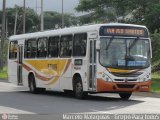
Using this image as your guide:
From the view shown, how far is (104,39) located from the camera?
21.6 meters

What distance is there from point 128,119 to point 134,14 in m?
24.5

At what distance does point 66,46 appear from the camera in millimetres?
23938

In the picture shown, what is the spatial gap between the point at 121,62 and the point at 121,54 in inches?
12.8

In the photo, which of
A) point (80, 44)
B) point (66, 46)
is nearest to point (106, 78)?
point (80, 44)

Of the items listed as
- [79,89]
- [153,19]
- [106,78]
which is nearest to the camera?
[106,78]

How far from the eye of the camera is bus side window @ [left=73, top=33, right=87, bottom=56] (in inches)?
882

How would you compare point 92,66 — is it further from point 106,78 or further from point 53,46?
point 53,46

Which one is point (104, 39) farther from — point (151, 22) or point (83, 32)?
point (151, 22)

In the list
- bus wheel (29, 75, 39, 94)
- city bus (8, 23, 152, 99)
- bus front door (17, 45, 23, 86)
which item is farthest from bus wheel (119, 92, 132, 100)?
bus front door (17, 45, 23, 86)

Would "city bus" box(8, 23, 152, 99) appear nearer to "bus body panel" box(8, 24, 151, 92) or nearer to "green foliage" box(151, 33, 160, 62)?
"bus body panel" box(8, 24, 151, 92)

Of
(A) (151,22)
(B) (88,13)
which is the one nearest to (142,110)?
(A) (151,22)

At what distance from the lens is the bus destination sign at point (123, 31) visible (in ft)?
71.1

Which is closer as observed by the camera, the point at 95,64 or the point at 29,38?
the point at 95,64

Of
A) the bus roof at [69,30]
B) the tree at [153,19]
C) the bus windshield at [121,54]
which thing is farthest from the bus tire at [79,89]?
the tree at [153,19]
